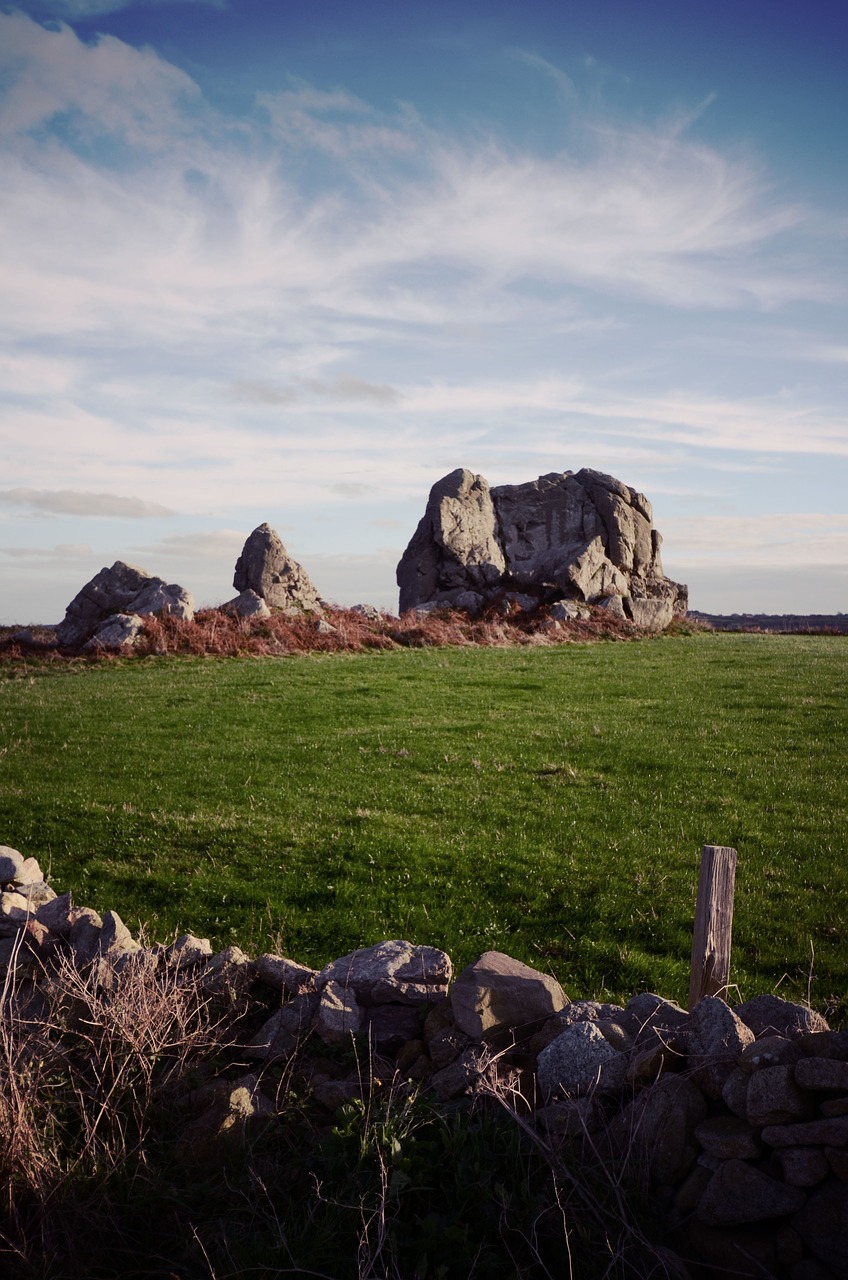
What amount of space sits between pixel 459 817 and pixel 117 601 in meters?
35.8

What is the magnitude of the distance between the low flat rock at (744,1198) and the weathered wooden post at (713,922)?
2354 millimetres

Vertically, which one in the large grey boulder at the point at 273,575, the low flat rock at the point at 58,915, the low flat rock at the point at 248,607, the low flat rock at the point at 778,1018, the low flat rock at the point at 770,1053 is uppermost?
the large grey boulder at the point at 273,575

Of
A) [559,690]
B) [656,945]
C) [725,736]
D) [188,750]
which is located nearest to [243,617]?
[559,690]

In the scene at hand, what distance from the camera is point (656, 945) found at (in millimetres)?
9508

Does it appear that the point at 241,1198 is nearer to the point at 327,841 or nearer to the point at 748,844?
the point at 327,841

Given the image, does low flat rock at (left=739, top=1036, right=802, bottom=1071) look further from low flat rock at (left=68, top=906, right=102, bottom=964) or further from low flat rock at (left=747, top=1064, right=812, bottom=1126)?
low flat rock at (left=68, top=906, right=102, bottom=964)

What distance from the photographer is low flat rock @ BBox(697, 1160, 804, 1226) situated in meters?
4.60

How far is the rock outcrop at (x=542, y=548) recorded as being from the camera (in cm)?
5831

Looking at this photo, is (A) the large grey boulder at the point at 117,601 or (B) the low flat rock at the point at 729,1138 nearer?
(B) the low flat rock at the point at 729,1138

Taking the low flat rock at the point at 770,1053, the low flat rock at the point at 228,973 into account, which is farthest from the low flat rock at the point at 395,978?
the low flat rock at the point at 770,1053

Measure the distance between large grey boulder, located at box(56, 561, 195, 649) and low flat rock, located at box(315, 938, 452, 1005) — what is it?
37269 millimetres

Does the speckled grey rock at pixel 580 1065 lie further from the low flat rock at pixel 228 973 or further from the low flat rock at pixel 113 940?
the low flat rock at pixel 113 940

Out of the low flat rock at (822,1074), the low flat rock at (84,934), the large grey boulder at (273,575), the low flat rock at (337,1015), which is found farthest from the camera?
the large grey boulder at (273,575)

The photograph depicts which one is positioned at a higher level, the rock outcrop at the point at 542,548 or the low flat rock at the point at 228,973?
the rock outcrop at the point at 542,548
